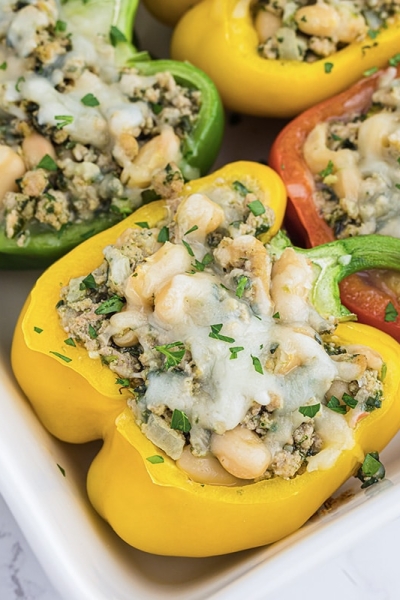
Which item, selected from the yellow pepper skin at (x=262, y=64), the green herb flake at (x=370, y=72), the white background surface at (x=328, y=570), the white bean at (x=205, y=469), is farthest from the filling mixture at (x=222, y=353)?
the green herb flake at (x=370, y=72)

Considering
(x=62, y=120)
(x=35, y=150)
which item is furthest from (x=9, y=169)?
(x=62, y=120)

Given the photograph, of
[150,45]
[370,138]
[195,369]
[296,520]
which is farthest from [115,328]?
[150,45]

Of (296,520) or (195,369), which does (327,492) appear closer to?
(296,520)

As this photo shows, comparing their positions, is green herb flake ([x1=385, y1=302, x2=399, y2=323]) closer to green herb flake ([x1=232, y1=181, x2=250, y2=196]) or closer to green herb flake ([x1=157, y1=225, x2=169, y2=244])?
green herb flake ([x1=232, y1=181, x2=250, y2=196])

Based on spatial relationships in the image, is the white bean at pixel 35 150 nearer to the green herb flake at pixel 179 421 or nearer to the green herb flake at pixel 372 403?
the green herb flake at pixel 179 421

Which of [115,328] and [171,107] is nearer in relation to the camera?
[115,328]

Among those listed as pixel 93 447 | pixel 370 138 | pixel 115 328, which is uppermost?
pixel 370 138
